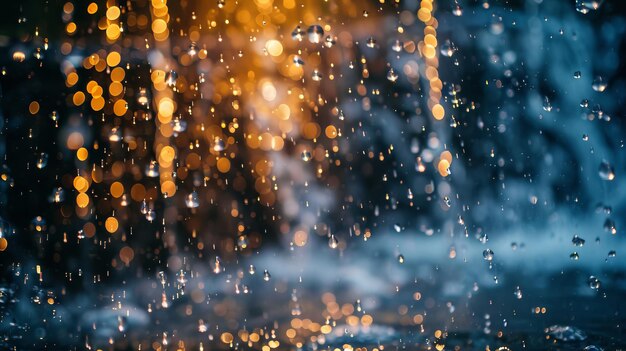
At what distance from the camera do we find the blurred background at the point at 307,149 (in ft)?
6.97

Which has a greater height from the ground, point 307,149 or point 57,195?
point 307,149

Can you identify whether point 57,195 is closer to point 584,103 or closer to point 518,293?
point 518,293

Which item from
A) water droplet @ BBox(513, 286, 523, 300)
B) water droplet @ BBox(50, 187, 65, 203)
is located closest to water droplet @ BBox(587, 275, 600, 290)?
water droplet @ BBox(513, 286, 523, 300)

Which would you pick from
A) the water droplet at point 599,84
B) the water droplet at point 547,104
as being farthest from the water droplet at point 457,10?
A: the water droplet at point 599,84

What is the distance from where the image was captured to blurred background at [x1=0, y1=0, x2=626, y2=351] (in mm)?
2123

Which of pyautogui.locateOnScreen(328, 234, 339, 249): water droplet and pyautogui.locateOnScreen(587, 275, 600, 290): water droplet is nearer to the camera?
pyautogui.locateOnScreen(587, 275, 600, 290): water droplet

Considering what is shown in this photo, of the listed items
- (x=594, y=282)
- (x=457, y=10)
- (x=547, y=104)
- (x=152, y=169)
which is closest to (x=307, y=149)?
(x=152, y=169)

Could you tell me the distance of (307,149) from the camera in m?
2.60

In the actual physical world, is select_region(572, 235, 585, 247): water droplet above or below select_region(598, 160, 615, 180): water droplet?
below

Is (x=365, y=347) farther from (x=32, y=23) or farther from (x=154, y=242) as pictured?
(x=32, y=23)

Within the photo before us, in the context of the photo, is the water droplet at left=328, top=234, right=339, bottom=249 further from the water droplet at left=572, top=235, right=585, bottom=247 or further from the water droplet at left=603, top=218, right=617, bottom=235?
the water droplet at left=603, top=218, right=617, bottom=235

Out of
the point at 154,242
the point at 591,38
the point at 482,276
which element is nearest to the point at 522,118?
the point at 591,38

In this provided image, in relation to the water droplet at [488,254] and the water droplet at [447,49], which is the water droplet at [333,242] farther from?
the water droplet at [447,49]

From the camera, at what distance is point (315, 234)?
2512 mm
